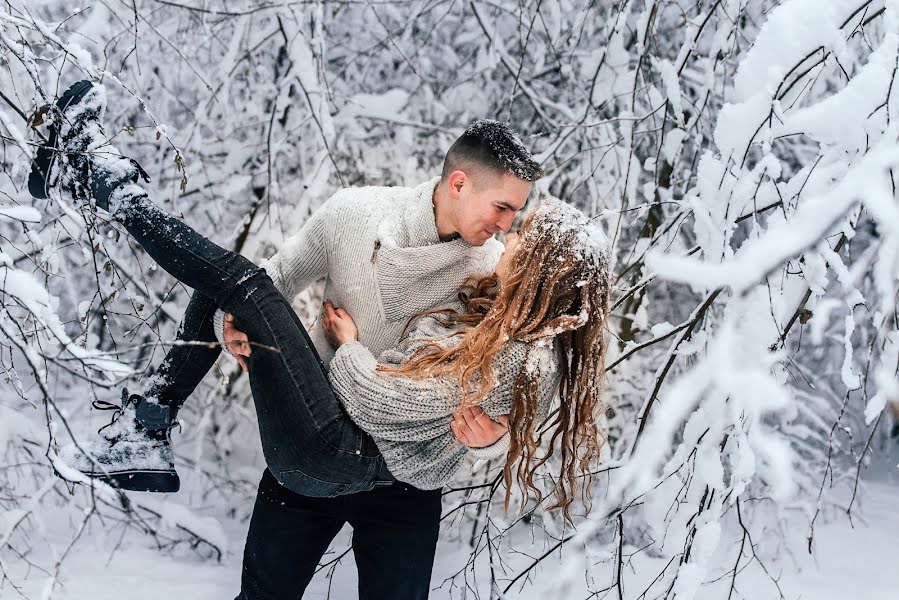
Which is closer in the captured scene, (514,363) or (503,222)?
(514,363)

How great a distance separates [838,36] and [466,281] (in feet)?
3.01

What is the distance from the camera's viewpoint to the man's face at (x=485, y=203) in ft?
5.77

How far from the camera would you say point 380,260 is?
1786 millimetres

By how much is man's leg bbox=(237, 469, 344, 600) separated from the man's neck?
2.26 feet

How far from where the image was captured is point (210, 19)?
320cm

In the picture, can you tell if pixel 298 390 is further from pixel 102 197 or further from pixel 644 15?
pixel 644 15

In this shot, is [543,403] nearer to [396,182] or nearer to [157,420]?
[157,420]

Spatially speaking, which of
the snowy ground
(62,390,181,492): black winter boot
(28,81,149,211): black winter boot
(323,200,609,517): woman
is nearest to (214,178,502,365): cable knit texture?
(323,200,609,517): woman

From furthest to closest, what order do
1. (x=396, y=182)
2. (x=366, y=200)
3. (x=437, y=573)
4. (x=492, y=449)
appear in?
(x=396, y=182), (x=437, y=573), (x=366, y=200), (x=492, y=449)

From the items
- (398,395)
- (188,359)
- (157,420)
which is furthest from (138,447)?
(398,395)

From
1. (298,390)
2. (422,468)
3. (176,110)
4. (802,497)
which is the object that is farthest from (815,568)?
(176,110)

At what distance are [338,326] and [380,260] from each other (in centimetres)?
19

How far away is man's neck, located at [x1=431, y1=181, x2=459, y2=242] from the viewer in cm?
183

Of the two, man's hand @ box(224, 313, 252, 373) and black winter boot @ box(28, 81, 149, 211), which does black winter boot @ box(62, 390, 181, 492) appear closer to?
man's hand @ box(224, 313, 252, 373)
